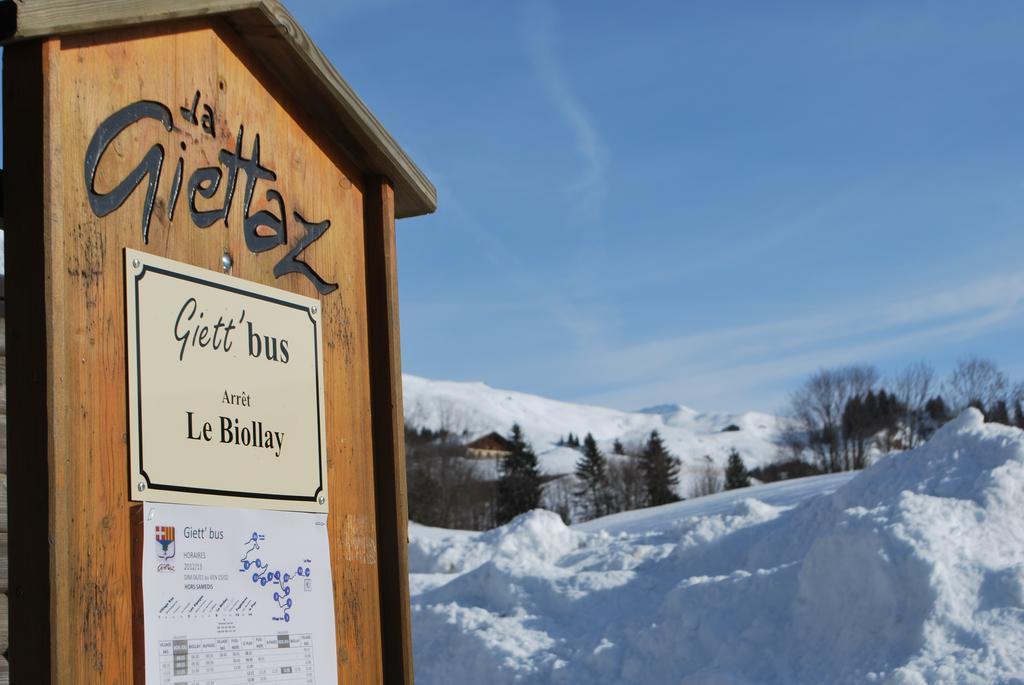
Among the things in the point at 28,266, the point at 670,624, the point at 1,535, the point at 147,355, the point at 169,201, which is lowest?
the point at 670,624

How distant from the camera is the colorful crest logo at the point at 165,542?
2326 mm

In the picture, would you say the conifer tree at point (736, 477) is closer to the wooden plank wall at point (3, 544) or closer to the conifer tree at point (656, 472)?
the conifer tree at point (656, 472)

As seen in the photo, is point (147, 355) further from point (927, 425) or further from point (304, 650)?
point (927, 425)

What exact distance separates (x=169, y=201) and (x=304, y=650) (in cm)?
106

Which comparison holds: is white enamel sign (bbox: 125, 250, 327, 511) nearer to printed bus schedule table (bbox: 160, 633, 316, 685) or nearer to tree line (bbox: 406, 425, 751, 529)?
printed bus schedule table (bbox: 160, 633, 316, 685)

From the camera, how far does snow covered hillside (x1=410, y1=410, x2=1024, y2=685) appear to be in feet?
26.7

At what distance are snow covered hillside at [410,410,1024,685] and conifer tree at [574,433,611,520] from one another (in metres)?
Answer: 45.3

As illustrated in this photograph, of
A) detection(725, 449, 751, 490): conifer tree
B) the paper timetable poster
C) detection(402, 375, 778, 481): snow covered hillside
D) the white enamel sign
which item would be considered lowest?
the paper timetable poster

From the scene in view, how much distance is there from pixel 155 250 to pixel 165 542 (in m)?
0.61

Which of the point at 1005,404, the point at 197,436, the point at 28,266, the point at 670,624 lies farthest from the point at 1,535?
the point at 1005,404

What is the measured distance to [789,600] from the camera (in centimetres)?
948

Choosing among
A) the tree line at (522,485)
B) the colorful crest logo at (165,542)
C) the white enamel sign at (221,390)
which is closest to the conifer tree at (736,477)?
the tree line at (522,485)

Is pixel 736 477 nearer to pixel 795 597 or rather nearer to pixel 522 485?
pixel 522 485

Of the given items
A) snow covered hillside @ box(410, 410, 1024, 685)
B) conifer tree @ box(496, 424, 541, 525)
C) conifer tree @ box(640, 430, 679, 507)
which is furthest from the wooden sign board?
conifer tree @ box(640, 430, 679, 507)
